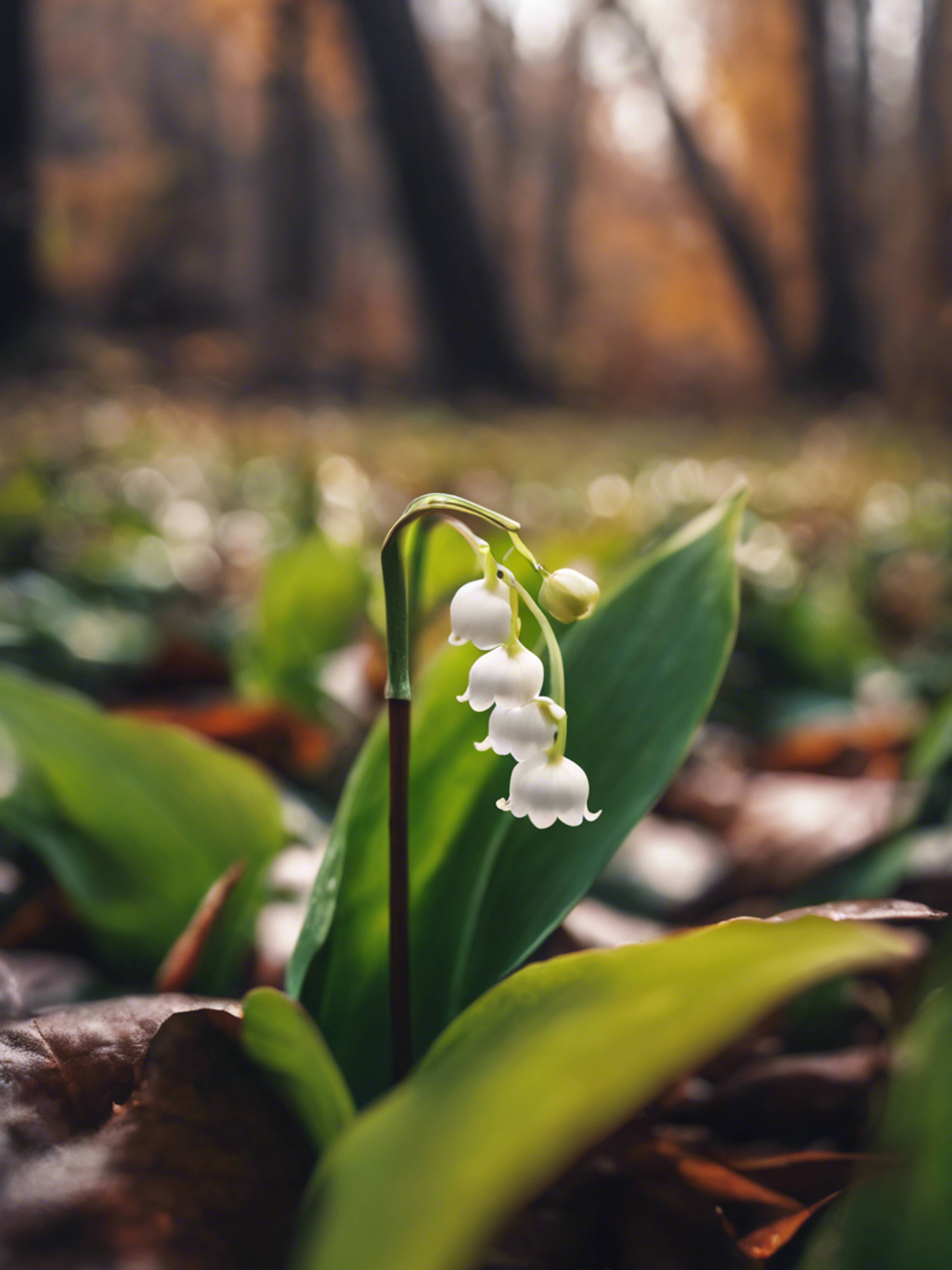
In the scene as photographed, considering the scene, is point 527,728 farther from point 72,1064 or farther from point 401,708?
point 72,1064

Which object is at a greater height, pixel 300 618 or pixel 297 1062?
pixel 297 1062

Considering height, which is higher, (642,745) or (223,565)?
(642,745)

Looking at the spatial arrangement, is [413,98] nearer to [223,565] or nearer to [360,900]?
[223,565]

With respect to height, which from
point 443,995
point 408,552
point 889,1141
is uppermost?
point 408,552

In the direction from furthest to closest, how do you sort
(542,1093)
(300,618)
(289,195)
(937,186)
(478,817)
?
(289,195) < (937,186) < (300,618) < (478,817) < (542,1093)

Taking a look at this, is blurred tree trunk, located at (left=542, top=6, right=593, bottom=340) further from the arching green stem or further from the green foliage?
the arching green stem

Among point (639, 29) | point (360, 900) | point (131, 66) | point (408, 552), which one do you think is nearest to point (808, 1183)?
point (360, 900)

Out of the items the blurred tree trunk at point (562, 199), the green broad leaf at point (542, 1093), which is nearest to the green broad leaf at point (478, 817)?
the green broad leaf at point (542, 1093)

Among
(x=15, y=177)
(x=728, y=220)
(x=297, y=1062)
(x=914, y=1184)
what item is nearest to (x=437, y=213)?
(x=15, y=177)
